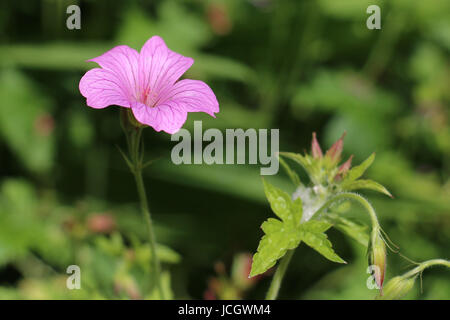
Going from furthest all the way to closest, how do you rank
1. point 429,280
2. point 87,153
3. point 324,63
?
point 324,63
point 87,153
point 429,280

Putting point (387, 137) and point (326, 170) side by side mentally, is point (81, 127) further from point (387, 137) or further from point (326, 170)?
point (326, 170)

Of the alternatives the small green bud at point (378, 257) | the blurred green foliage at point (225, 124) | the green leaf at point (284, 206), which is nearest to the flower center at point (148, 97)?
the green leaf at point (284, 206)

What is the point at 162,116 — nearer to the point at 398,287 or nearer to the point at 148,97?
the point at 148,97

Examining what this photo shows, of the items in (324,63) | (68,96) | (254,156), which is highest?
(324,63)

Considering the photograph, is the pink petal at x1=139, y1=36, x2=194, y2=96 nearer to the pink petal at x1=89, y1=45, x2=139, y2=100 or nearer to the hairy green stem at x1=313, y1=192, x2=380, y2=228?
the pink petal at x1=89, y1=45, x2=139, y2=100

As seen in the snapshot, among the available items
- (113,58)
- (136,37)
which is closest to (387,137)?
(136,37)

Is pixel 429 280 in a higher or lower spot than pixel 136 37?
lower

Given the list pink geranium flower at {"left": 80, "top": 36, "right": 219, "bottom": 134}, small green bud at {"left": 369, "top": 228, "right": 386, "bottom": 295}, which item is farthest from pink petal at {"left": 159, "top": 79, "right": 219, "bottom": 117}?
small green bud at {"left": 369, "top": 228, "right": 386, "bottom": 295}
